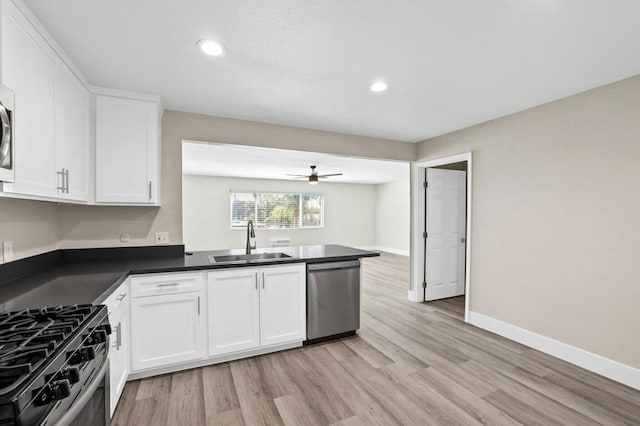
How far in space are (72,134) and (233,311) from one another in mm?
1845

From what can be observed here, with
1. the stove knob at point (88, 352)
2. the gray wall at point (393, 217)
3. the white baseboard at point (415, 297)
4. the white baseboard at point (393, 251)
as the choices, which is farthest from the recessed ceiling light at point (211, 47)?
the white baseboard at point (393, 251)

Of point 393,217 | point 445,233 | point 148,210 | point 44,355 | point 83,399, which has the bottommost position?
point 83,399

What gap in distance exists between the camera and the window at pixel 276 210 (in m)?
8.69

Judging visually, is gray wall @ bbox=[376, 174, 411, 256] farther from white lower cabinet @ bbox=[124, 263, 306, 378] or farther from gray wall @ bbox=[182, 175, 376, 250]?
white lower cabinet @ bbox=[124, 263, 306, 378]

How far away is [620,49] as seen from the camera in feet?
6.30

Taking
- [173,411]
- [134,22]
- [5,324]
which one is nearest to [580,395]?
[173,411]

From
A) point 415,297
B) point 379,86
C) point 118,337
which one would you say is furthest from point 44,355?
point 415,297

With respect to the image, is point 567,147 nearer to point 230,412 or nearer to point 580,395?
point 580,395

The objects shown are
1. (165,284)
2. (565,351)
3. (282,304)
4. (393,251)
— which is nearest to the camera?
(165,284)

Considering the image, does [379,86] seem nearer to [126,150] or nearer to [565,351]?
[126,150]

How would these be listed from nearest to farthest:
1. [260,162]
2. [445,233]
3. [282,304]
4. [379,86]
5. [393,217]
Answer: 1. [379,86]
2. [282,304]
3. [445,233]
4. [260,162]
5. [393,217]

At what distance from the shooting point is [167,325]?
2379 millimetres

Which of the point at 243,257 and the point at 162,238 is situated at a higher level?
the point at 162,238

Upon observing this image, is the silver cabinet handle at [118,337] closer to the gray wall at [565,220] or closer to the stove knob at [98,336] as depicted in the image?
the stove knob at [98,336]
